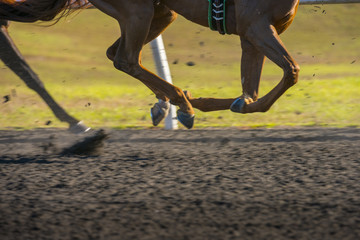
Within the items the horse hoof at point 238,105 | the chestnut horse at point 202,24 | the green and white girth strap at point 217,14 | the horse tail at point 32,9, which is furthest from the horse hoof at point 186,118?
the horse tail at point 32,9

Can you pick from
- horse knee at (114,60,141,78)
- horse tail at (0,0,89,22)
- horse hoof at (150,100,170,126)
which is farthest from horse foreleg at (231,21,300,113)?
horse tail at (0,0,89,22)

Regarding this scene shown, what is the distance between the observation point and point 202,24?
15.1 feet

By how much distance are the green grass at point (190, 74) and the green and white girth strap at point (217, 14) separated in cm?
169

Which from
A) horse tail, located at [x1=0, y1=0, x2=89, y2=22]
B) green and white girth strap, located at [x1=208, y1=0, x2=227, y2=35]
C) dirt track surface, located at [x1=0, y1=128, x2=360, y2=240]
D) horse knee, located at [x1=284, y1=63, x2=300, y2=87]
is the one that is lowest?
dirt track surface, located at [x1=0, y1=128, x2=360, y2=240]

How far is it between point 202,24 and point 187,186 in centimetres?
146

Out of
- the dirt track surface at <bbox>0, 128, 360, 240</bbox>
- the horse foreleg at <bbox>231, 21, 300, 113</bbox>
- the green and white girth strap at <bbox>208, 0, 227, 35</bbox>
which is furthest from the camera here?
the green and white girth strap at <bbox>208, 0, 227, 35</bbox>

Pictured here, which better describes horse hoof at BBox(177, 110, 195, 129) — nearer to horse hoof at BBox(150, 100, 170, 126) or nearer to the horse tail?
horse hoof at BBox(150, 100, 170, 126)

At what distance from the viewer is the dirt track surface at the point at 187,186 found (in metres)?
2.87

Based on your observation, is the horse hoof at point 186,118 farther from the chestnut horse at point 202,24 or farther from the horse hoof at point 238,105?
the horse hoof at point 238,105

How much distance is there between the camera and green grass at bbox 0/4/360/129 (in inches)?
250

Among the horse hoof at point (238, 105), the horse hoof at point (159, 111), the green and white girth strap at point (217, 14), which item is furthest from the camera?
the horse hoof at point (159, 111)

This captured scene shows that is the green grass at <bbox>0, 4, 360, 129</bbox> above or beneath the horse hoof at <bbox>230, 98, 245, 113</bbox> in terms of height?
above

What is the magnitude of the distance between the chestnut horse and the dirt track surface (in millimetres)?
395

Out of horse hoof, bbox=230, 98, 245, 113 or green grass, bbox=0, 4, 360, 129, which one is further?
green grass, bbox=0, 4, 360, 129
